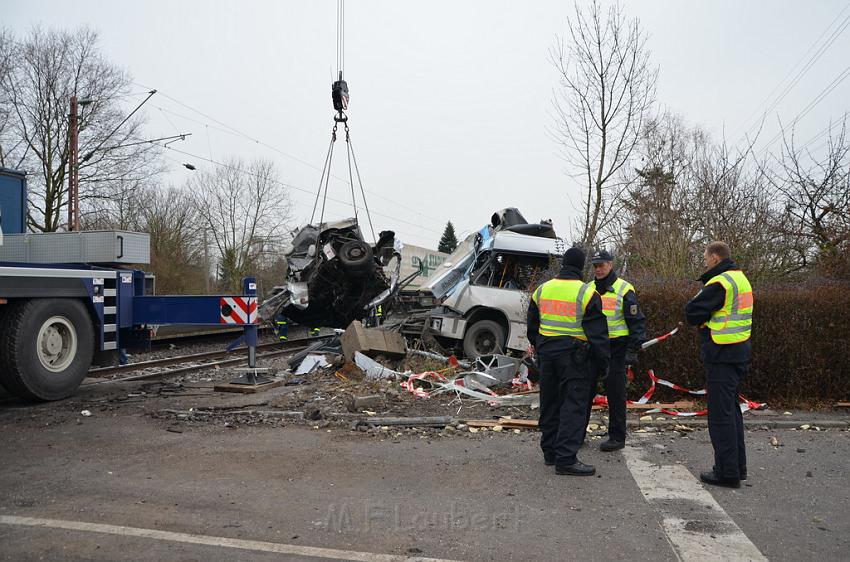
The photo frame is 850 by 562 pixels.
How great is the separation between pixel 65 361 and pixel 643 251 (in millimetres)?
9616

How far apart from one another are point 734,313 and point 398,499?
9.10 feet

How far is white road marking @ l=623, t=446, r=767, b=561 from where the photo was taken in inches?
135

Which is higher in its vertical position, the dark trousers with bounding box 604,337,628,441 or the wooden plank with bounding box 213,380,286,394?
the dark trousers with bounding box 604,337,628,441

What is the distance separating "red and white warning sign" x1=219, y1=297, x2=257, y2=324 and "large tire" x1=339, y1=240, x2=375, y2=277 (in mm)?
4744

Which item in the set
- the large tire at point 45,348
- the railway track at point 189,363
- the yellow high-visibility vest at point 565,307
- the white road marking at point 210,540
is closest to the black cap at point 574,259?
the yellow high-visibility vest at point 565,307

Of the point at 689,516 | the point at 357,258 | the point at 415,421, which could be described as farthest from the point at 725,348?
the point at 357,258

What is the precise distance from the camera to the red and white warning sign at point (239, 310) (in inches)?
316

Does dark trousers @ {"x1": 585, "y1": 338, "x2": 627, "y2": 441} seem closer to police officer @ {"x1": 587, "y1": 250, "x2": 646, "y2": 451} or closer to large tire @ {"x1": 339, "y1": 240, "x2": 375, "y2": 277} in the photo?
police officer @ {"x1": 587, "y1": 250, "x2": 646, "y2": 451}

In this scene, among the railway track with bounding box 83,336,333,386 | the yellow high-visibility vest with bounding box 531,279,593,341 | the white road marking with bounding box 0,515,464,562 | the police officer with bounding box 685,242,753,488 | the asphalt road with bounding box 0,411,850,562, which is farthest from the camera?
the railway track with bounding box 83,336,333,386

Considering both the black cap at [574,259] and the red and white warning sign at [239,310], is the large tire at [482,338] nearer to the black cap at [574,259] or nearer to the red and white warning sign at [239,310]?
the red and white warning sign at [239,310]

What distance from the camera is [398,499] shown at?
4250mm

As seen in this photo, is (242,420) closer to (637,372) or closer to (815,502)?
(637,372)

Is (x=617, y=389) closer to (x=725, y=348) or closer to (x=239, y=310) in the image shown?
(x=725, y=348)

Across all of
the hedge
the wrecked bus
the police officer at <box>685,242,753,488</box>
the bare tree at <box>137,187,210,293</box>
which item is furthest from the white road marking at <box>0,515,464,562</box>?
the bare tree at <box>137,187,210,293</box>
